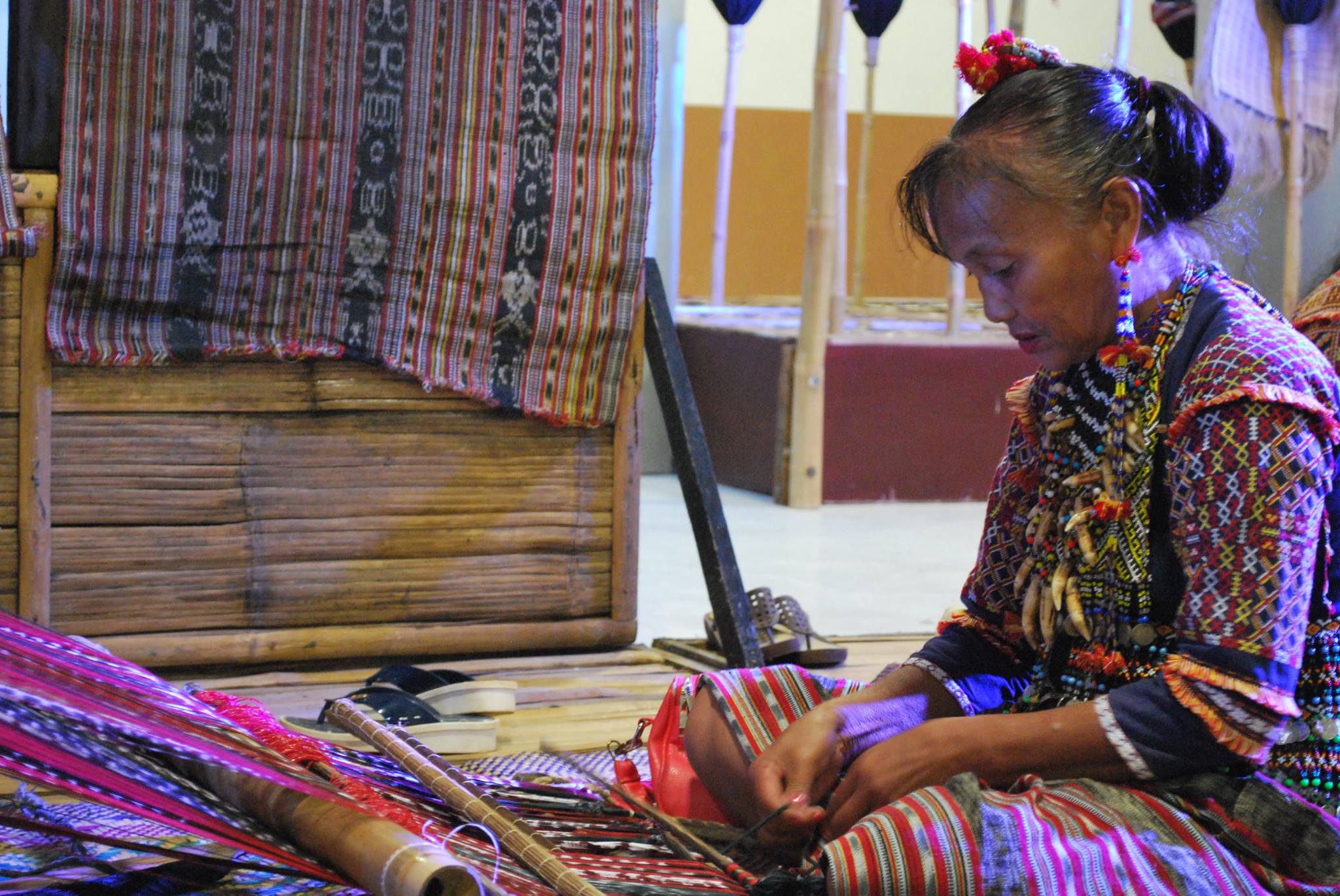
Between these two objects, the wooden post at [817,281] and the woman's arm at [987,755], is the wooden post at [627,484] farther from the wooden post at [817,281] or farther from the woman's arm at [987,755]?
the wooden post at [817,281]

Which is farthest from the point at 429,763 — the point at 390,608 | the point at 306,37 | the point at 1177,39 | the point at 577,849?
the point at 1177,39

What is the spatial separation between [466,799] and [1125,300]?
84cm

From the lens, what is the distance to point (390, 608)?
3158mm

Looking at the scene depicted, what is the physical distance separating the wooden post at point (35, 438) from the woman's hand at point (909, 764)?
1.86 metres

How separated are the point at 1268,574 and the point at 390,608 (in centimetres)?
207

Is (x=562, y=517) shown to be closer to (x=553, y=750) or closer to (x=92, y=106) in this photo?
(x=553, y=750)

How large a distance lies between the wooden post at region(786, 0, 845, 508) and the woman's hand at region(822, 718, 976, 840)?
13.5 feet

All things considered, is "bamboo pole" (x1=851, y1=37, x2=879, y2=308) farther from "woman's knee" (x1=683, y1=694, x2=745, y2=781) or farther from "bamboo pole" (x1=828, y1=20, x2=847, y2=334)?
"woman's knee" (x1=683, y1=694, x2=745, y2=781)

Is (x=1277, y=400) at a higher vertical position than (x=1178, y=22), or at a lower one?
lower

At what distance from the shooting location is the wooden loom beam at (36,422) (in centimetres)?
283

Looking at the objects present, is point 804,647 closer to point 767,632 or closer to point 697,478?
point 767,632

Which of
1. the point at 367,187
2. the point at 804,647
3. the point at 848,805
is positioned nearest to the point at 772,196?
the point at 804,647

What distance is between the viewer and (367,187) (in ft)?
9.86

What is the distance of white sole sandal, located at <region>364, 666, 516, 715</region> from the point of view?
8.82ft
